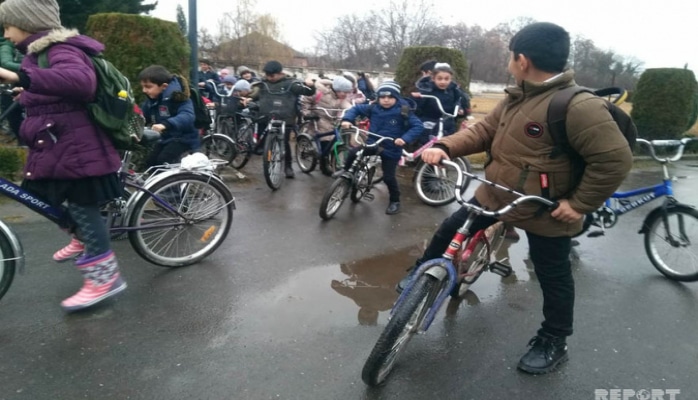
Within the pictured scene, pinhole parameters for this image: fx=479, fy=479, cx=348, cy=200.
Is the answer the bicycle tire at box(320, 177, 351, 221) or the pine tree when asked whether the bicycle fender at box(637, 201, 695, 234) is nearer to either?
the bicycle tire at box(320, 177, 351, 221)

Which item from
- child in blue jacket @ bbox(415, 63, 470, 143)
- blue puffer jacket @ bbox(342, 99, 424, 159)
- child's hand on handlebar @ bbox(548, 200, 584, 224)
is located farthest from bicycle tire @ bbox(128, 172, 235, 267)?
child in blue jacket @ bbox(415, 63, 470, 143)

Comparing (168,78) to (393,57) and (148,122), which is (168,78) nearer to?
(148,122)

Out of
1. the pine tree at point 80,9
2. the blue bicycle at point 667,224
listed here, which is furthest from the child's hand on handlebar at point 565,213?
the pine tree at point 80,9

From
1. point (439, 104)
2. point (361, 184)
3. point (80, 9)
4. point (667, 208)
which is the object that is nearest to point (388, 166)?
point (361, 184)

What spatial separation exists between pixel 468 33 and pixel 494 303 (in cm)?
5190

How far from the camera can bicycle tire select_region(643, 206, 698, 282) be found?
13.4ft

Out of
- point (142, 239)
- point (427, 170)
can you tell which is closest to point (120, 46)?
point (142, 239)

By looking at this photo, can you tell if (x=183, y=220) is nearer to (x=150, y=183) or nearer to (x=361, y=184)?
(x=150, y=183)

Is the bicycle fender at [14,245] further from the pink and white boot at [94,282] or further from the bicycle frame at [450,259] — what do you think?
the bicycle frame at [450,259]

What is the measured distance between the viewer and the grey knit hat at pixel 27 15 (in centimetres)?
267

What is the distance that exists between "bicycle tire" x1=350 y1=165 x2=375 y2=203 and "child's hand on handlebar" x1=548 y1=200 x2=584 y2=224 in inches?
137

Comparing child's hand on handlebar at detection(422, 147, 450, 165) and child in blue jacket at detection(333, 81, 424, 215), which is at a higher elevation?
child's hand on handlebar at detection(422, 147, 450, 165)

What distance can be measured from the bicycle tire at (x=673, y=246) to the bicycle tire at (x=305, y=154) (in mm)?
4731

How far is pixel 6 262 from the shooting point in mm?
2947
